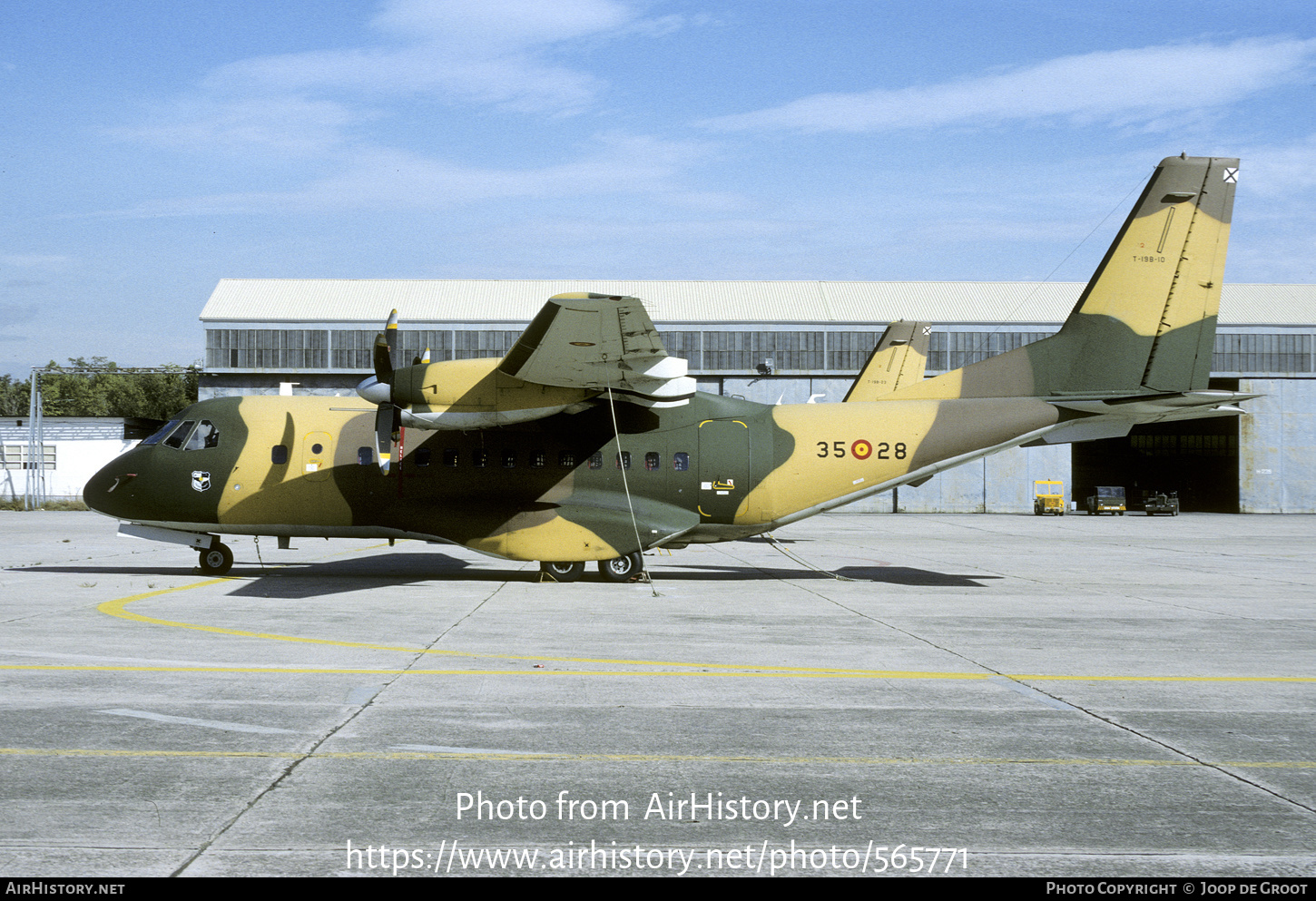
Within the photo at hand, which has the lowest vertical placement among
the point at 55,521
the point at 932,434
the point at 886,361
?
the point at 55,521

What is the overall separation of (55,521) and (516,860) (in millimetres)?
46433

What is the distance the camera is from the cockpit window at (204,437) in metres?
19.7

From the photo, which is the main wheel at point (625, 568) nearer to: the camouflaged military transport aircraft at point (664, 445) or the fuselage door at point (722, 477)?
the camouflaged military transport aircraft at point (664, 445)

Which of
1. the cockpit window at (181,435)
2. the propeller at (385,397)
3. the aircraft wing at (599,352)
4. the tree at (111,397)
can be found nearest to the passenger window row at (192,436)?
the cockpit window at (181,435)

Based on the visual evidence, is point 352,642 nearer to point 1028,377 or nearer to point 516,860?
point 516,860

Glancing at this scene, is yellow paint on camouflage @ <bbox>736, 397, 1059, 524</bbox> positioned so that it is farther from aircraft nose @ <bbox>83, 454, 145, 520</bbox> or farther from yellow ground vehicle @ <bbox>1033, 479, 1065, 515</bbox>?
yellow ground vehicle @ <bbox>1033, 479, 1065, 515</bbox>

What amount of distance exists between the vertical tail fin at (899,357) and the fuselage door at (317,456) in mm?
19705

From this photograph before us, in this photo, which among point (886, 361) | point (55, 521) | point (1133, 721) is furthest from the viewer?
point (55, 521)

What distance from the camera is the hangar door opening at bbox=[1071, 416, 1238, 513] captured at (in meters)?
75.1


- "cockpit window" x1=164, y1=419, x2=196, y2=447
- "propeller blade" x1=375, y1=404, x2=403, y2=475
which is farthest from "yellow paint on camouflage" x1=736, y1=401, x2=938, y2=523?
"cockpit window" x1=164, y1=419, x2=196, y2=447

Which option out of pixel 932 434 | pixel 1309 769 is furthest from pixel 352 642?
pixel 932 434

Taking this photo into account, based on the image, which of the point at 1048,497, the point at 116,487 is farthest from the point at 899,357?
the point at 1048,497
